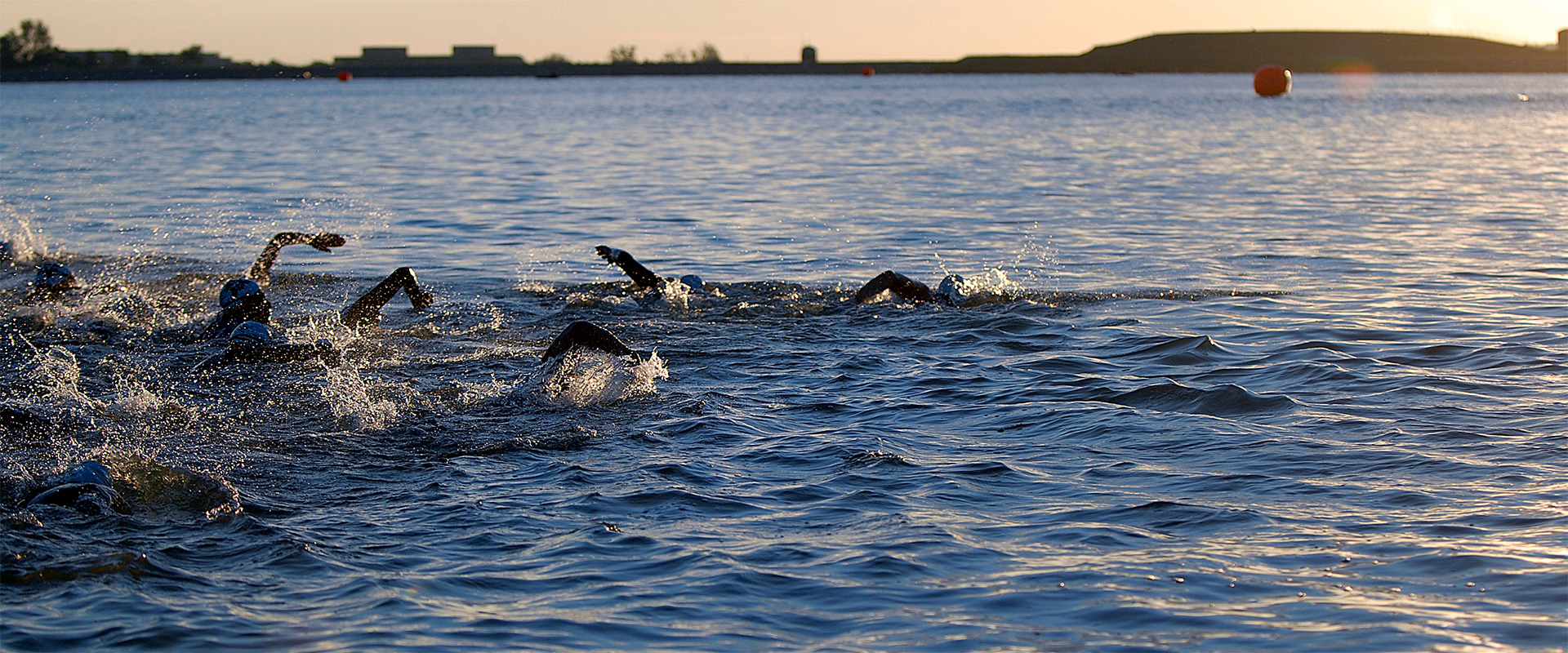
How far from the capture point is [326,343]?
37.5 feet

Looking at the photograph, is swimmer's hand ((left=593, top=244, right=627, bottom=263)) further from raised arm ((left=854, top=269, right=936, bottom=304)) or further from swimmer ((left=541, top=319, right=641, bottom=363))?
swimmer ((left=541, top=319, right=641, bottom=363))

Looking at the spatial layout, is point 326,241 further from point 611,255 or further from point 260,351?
point 611,255

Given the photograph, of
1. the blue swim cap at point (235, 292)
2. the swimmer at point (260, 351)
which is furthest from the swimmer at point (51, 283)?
the swimmer at point (260, 351)

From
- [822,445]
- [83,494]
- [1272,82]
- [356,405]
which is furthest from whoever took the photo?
[1272,82]

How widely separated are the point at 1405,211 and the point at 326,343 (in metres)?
19.1

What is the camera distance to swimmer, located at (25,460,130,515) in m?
6.89

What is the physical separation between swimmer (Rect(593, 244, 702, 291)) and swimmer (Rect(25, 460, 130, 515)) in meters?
6.85

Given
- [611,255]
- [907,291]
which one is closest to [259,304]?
[611,255]

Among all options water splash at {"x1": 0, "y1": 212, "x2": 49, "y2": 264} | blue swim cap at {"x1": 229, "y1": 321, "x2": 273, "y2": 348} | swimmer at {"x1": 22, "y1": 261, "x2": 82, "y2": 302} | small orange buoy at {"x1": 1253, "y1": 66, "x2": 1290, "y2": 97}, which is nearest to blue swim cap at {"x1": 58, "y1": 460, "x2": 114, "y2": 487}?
blue swim cap at {"x1": 229, "y1": 321, "x2": 273, "y2": 348}

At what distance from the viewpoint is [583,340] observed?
9859 millimetres

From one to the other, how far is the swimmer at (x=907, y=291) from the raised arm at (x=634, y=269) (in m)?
2.23

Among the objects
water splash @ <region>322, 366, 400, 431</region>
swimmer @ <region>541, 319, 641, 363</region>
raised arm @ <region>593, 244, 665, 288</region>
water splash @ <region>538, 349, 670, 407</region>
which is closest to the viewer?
water splash @ <region>322, 366, 400, 431</region>

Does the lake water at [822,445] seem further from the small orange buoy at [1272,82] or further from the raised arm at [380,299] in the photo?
the small orange buoy at [1272,82]

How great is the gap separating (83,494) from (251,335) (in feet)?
13.5
